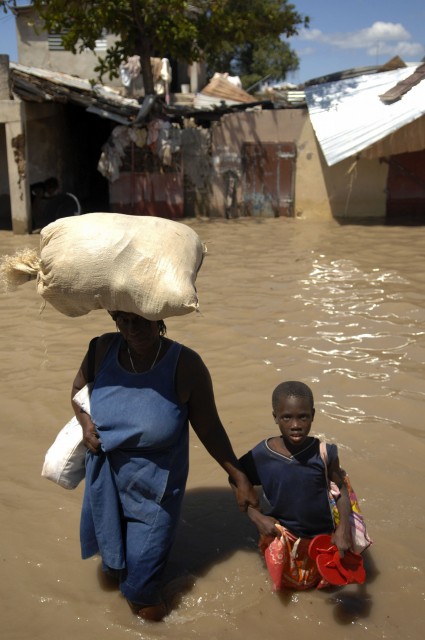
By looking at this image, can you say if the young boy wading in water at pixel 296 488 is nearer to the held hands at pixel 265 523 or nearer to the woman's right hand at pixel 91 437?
the held hands at pixel 265 523

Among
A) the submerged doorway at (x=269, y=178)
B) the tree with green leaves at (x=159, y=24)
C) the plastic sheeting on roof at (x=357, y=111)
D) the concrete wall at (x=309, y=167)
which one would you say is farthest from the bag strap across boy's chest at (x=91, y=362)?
the submerged doorway at (x=269, y=178)

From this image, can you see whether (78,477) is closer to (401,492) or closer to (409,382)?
(401,492)

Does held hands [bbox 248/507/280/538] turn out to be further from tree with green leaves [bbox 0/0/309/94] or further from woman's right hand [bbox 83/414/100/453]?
tree with green leaves [bbox 0/0/309/94]

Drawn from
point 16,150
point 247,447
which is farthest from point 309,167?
point 247,447

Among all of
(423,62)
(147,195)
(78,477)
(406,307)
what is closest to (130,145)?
(147,195)

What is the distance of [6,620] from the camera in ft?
7.52

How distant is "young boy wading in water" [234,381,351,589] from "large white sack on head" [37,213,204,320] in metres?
0.58

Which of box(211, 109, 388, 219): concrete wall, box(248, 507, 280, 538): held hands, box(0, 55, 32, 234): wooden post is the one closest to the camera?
box(248, 507, 280, 538): held hands

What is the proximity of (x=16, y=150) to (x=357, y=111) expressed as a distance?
6.03m

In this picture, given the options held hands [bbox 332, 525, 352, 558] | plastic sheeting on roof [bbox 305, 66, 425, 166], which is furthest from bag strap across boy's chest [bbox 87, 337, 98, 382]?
plastic sheeting on roof [bbox 305, 66, 425, 166]

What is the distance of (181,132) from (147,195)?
1.37m

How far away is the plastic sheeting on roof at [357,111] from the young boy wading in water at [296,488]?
8942 millimetres

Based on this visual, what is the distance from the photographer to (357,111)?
11.4 meters

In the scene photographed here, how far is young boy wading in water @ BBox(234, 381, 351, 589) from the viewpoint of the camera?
2340 millimetres
